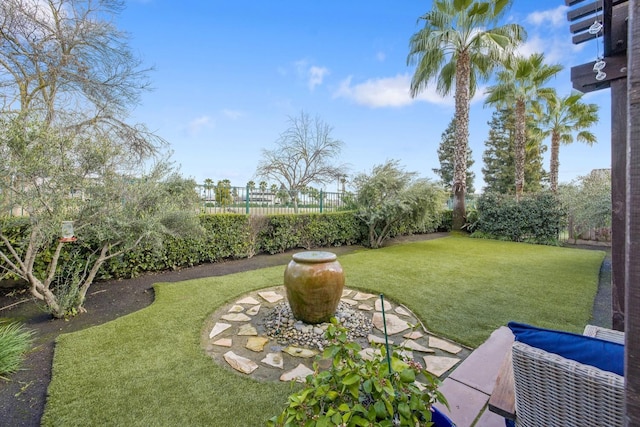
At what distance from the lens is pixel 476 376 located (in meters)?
2.45

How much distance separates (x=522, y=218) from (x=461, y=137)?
3.90 metres

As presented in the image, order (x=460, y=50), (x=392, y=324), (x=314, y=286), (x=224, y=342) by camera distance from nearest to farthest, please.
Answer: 1. (x=224, y=342)
2. (x=314, y=286)
3. (x=392, y=324)
4. (x=460, y=50)

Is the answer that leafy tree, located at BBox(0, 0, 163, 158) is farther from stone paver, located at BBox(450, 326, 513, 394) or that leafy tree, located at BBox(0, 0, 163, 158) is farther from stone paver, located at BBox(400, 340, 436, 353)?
stone paver, located at BBox(450, 326, 513, 394)

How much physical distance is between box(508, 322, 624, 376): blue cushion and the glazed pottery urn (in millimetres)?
2232

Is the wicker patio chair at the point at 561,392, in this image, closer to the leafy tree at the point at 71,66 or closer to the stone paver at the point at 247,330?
the stone paver at the point at 247,330

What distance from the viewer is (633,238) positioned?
0.77 meters

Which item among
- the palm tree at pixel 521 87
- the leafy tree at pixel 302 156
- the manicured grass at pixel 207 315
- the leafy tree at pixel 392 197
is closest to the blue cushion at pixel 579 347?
the manicured grass at pixel 207 315

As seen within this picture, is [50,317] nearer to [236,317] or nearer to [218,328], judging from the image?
[218,328]

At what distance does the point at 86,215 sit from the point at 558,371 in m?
4.78

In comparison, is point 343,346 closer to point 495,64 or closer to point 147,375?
point 147,375

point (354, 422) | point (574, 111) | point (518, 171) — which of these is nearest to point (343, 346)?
point (354, 422)

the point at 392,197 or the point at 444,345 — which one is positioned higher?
the point at 392,197

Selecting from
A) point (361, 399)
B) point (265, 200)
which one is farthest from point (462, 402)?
point (265, 200)

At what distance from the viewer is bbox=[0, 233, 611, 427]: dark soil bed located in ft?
7.36
